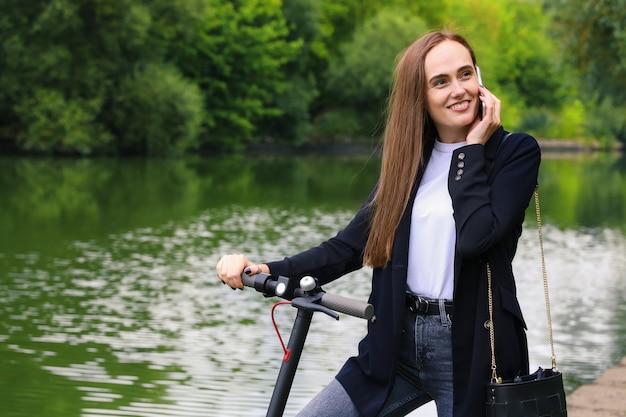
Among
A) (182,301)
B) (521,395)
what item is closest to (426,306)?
(521,395)

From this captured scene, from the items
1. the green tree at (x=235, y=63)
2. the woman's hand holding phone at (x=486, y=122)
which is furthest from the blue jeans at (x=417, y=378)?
the green tree at (x=235, y=63)

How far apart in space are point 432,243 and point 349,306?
48 cm

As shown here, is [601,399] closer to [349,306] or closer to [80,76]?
[349,306]

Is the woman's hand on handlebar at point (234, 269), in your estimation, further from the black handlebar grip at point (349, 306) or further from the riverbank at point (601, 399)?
the riverbank at point (601, 399)

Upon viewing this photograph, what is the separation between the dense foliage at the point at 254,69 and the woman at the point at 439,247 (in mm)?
22627

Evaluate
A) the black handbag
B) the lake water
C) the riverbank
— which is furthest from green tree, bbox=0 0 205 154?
the black handbag

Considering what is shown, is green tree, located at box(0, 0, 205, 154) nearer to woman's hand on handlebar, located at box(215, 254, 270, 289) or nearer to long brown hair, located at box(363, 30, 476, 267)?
long brown hair, located at box(363, 30, 476, 267)

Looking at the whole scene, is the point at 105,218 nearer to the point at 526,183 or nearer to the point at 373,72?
the point at 526,183

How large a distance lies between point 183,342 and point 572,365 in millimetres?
2941

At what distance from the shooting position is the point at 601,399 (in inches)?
247

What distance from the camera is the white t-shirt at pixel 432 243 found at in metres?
2.85

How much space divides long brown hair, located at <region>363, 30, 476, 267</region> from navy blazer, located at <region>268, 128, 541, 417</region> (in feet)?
0.11

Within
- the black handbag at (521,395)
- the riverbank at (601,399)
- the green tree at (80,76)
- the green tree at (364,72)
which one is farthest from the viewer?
the green tree at (364,72)

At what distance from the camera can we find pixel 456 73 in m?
2.93
